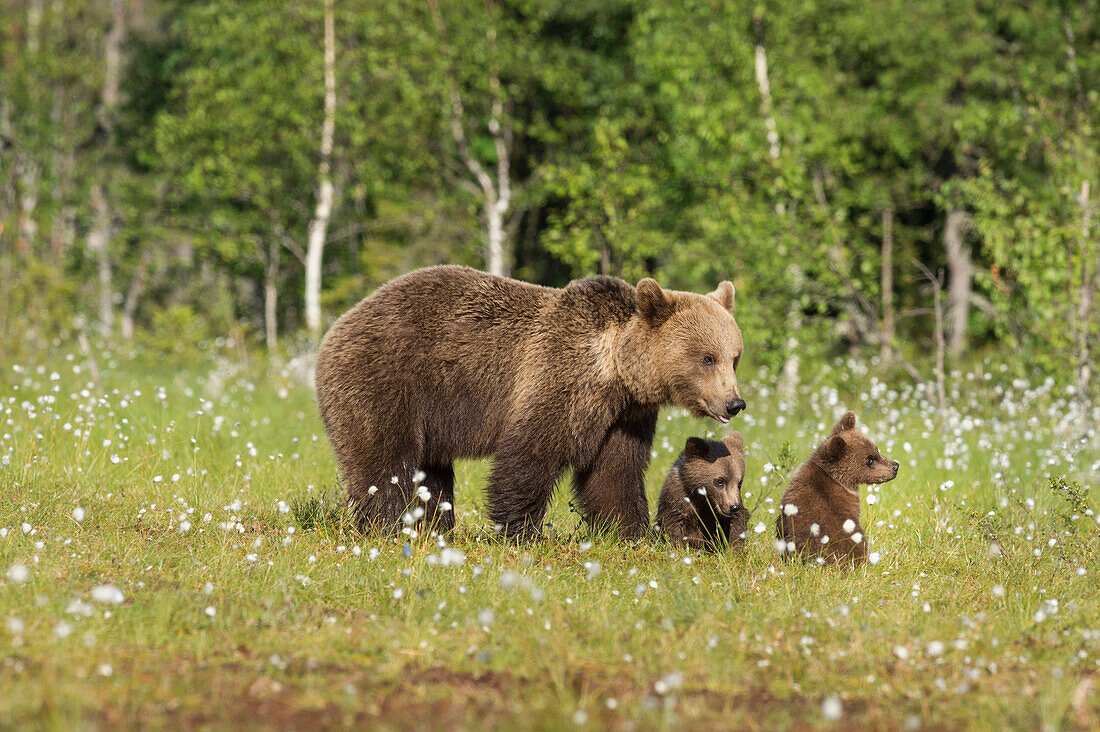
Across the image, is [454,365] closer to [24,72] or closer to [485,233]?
[485,233]

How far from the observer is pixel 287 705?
3.28 metres

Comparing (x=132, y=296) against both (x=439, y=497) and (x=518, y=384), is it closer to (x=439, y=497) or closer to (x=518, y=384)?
(x=439, y=497)

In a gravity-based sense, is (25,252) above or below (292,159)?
below

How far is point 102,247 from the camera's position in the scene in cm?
2827

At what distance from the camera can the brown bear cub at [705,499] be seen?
572 cm

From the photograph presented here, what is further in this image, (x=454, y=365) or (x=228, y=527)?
(x=454, y=365)

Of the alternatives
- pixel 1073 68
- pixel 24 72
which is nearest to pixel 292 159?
pixel 24 72

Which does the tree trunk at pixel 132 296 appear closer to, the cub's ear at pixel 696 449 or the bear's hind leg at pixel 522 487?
the bear's hind leg at pixel 522 487

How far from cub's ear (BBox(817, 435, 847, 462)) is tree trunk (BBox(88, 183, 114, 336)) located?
25.0 meters

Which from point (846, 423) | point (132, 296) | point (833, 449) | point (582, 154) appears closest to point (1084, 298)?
point (846, 423)

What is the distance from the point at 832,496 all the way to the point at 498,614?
2443 mm

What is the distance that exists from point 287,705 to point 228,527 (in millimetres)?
2096

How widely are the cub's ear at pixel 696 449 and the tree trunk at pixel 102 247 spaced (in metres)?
24.5

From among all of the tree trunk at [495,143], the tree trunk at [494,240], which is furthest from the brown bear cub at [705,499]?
the tree trunk at [495,143]
